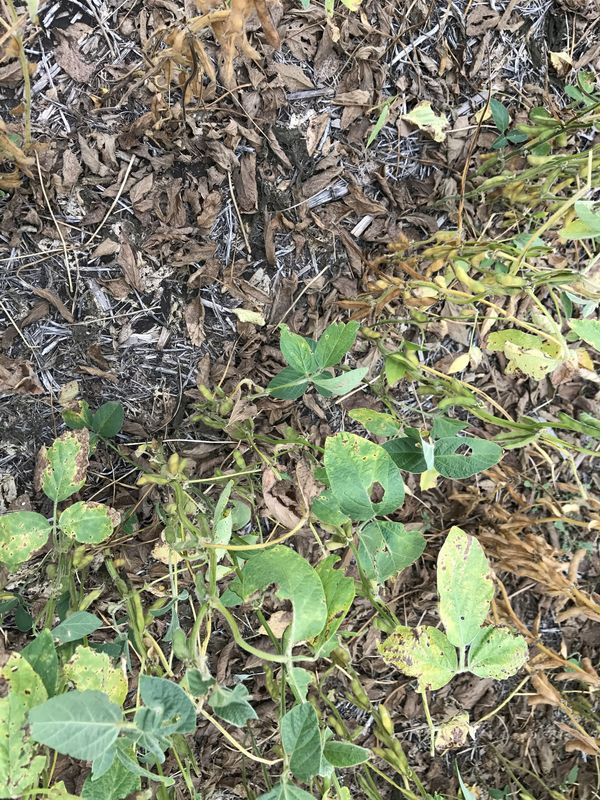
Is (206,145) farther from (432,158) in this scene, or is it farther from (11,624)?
(11,624)

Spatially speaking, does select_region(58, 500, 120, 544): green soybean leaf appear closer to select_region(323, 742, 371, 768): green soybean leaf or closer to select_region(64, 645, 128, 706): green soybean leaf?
select_region(64, 645, 128, 706): green soybean leaf

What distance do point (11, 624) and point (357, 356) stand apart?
0.86 meters

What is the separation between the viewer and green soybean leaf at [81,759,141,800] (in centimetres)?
73

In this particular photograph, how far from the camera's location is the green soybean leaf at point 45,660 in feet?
2.44

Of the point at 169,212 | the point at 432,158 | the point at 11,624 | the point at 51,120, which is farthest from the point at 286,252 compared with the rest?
the point at 11,624

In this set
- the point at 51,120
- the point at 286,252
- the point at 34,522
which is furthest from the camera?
the point at 286,252

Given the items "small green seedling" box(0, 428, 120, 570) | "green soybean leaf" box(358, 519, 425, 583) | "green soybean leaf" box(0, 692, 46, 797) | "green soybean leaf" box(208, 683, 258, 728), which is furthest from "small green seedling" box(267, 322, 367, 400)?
"green soybean leaf" box(0, 692, 46, 797)

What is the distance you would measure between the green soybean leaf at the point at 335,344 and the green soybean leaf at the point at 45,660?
1.74 ft

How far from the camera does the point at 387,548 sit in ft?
2.91

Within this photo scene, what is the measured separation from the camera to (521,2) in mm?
1331

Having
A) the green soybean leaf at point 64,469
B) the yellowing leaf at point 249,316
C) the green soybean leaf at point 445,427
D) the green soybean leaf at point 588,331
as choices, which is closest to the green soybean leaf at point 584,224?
the green soybean leaf at point 588,331

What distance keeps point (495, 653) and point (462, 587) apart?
0.42ft

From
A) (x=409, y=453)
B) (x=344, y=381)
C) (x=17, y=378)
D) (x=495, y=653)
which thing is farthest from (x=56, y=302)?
(x=495, y=653)

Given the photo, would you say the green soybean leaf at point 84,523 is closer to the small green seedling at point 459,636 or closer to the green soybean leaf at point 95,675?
the green soybean leaf at point 95,675
